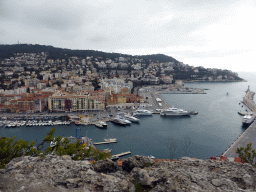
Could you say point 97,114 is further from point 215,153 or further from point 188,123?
point 215,153

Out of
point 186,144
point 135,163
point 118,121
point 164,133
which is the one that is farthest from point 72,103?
point 135,163

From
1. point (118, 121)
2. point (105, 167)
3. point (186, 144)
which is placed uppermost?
point (105, 167)

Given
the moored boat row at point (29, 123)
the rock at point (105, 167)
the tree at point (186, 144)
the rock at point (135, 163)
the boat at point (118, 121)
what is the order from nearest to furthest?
the rock at point (105, 167) → the rock at point (135, 163) → the tree at point (186, 144) → the moored boat row at point (29, 123) → the boat at point (118, 121)

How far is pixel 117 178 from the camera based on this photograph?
3215 mm

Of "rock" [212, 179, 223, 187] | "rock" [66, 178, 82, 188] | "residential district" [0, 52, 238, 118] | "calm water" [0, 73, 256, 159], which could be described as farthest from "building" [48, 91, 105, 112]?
"rock" [212, 179, 223, 187]

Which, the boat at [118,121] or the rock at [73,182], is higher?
the rock at [73,182]

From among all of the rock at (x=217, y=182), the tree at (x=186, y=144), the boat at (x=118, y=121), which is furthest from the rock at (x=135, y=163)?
the boat at (x=118, y=121)

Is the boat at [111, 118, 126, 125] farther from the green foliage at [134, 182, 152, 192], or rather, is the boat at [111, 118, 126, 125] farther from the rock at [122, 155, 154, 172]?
the green foliage at [134, 182, 152, 192]

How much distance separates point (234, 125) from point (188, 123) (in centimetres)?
532

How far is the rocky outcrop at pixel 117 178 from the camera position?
285cm

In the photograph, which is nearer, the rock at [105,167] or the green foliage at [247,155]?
the rock at [105,167]

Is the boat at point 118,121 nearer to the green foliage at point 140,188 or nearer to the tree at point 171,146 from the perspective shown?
the tree at point 171,146

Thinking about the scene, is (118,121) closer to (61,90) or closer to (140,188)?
(61,90)

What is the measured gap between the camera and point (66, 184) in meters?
2.97
